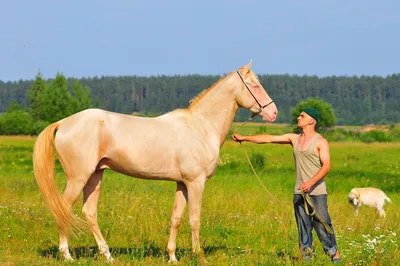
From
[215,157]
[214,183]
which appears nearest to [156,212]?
[215,157]

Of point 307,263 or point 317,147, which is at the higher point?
point 317,147

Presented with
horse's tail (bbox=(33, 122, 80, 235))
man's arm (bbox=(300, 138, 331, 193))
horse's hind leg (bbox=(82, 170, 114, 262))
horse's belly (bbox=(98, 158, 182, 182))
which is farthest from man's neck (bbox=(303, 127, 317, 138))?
horse's tail (bbox=(33, 122, 80, 235))

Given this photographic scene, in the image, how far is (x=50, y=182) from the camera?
8055 millimetres

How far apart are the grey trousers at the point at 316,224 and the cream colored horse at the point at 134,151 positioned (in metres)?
1.21

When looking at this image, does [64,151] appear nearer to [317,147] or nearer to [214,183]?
[317,147]

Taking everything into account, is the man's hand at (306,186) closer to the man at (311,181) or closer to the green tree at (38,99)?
the man at (311,181)

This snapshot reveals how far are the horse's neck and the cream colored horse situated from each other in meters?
0.02

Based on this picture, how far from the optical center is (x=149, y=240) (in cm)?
1008

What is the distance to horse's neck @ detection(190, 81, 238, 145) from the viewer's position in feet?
27.9

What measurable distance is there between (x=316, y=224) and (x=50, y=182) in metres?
3.35

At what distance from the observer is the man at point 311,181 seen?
7824 millimetres

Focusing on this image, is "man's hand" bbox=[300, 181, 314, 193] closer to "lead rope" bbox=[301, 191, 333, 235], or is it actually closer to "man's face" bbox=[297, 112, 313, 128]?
"lead rope" bbox=[301, 191, 333, 235]

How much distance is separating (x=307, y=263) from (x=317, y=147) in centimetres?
140

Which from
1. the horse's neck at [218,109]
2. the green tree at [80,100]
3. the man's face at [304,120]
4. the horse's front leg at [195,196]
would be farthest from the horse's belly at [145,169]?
the green tree at [80,100]
